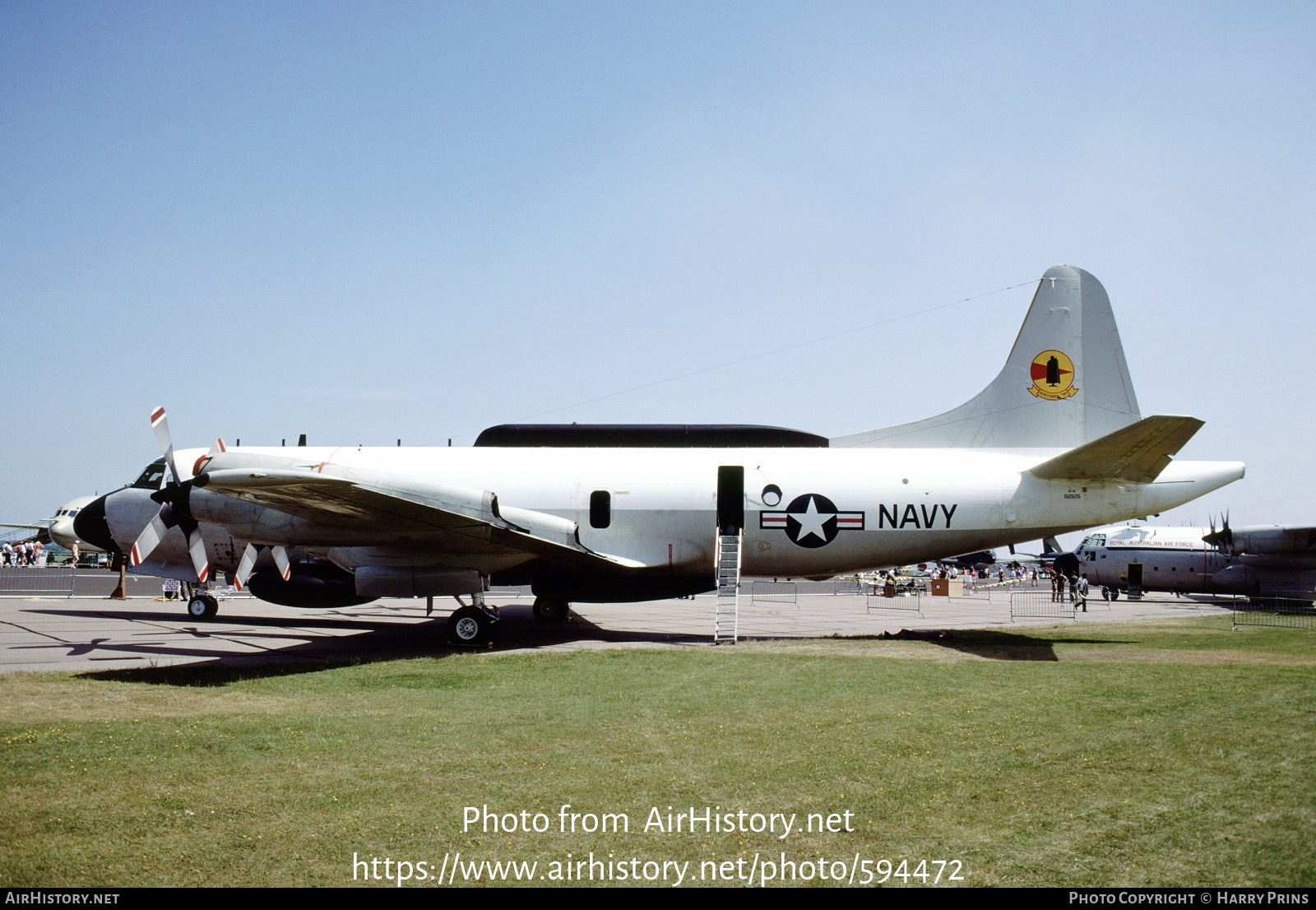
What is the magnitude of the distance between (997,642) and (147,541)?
16544mm

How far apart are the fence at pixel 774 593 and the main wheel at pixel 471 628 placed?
20.2 m

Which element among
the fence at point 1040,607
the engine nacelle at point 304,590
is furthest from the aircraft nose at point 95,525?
the fence at point 1040,607

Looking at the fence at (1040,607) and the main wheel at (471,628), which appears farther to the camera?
the fence at (1040,607)

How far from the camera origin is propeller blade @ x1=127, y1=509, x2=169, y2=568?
15.0m

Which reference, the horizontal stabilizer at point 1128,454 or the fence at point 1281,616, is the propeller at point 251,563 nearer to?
the horizontal stabilizer at point 1128,454

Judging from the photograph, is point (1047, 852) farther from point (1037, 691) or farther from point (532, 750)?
point (1037, 691)

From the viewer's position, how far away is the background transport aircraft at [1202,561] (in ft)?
118

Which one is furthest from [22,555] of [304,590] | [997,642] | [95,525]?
[997,642]

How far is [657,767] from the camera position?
24.1ft

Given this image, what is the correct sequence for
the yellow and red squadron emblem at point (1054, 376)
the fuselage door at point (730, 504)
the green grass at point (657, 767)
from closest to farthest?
the green grass at point (657, 767) < the fuselage door at point (730, 504) < the yellow and red squadron emblem at point (1054, 376)

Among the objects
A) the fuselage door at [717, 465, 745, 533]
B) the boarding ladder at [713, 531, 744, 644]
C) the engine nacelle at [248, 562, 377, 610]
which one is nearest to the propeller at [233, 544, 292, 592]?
the engine nacelle at [248, 562, 377, 610]

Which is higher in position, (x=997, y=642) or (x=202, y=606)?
(x=202, y=606)

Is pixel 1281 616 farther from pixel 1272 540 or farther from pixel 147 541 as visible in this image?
pixel 147 541
